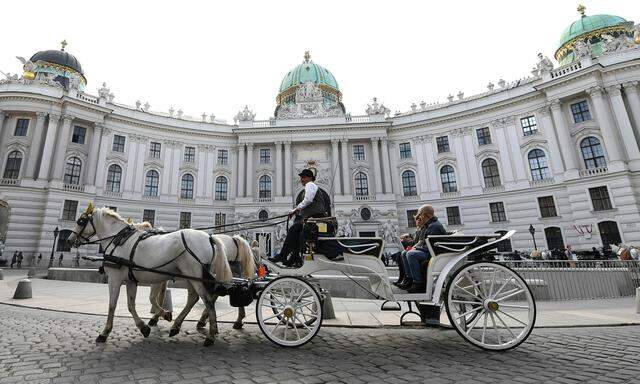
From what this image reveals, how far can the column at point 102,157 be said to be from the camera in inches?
1156

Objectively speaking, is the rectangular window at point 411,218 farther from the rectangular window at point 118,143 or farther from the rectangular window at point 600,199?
the rectangular window at point 118,143

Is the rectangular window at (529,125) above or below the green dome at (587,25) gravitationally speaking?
below

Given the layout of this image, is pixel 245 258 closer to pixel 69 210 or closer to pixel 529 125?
pixel 69 210

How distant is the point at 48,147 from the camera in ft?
90.0

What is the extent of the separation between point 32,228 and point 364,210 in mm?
30290

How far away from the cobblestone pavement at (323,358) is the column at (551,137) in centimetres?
2728

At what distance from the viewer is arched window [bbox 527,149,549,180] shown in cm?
2802

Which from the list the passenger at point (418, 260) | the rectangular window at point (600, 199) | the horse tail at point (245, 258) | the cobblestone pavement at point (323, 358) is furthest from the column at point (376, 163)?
the passenger at point (418, 260)

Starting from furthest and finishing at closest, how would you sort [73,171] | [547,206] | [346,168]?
[346,168] → [73,171] → [547,206]

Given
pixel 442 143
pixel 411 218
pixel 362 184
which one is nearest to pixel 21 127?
pixel 362 184

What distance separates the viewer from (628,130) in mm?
24500

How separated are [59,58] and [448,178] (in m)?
46.7

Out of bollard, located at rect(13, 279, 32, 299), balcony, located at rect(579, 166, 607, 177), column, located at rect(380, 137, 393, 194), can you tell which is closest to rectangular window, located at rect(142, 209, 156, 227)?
bollard, located at rect(13, 279, 32, 299)

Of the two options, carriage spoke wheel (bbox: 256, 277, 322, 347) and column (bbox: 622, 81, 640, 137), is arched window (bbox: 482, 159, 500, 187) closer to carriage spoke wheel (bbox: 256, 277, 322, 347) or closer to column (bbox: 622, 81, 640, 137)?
column (bbox: 622, 81, 640, 137)
